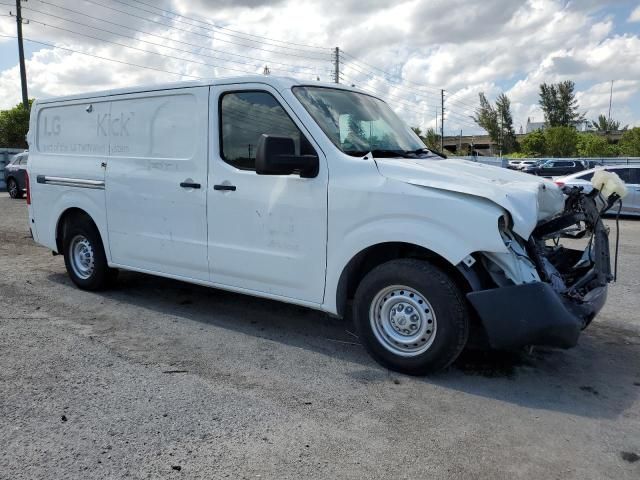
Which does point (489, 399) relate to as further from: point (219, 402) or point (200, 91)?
point (200, 91)

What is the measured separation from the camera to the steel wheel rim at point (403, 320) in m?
3.98

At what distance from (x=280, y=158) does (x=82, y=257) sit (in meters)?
3.42

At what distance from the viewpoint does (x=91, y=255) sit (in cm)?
634

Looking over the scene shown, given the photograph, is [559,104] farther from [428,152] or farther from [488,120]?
[428,152]

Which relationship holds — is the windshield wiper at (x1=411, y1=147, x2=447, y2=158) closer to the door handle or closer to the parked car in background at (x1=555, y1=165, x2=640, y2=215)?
the door handle

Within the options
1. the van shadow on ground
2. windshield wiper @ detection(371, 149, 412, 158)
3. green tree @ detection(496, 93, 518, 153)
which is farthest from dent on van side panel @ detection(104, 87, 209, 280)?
green tree @ detection(496, 93, 518, 153)

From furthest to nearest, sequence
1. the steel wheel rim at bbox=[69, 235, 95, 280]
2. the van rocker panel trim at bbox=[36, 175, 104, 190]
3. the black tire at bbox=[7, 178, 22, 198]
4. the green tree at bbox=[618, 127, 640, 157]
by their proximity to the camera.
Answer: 1. the green tree at bbox=[618, 127, 640, 157]
2. the black tire at bbox=[7, 178, 22, 198]
3. the steel wheel rim at bbox=[69, 235, 95, 280]
4. the van rocker panel trim at bbox=[36, 175, 104, 190]

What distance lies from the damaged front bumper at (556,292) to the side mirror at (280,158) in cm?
152

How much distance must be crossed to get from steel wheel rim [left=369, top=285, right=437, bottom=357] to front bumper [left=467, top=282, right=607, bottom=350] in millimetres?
379

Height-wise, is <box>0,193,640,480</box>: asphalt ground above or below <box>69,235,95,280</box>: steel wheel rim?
below

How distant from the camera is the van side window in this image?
15.2 feet

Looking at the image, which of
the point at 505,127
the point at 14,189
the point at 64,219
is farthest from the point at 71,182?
the point at 505,127

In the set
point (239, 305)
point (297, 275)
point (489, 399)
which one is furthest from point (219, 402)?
point (239, 305)

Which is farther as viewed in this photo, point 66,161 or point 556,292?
point 66,161
